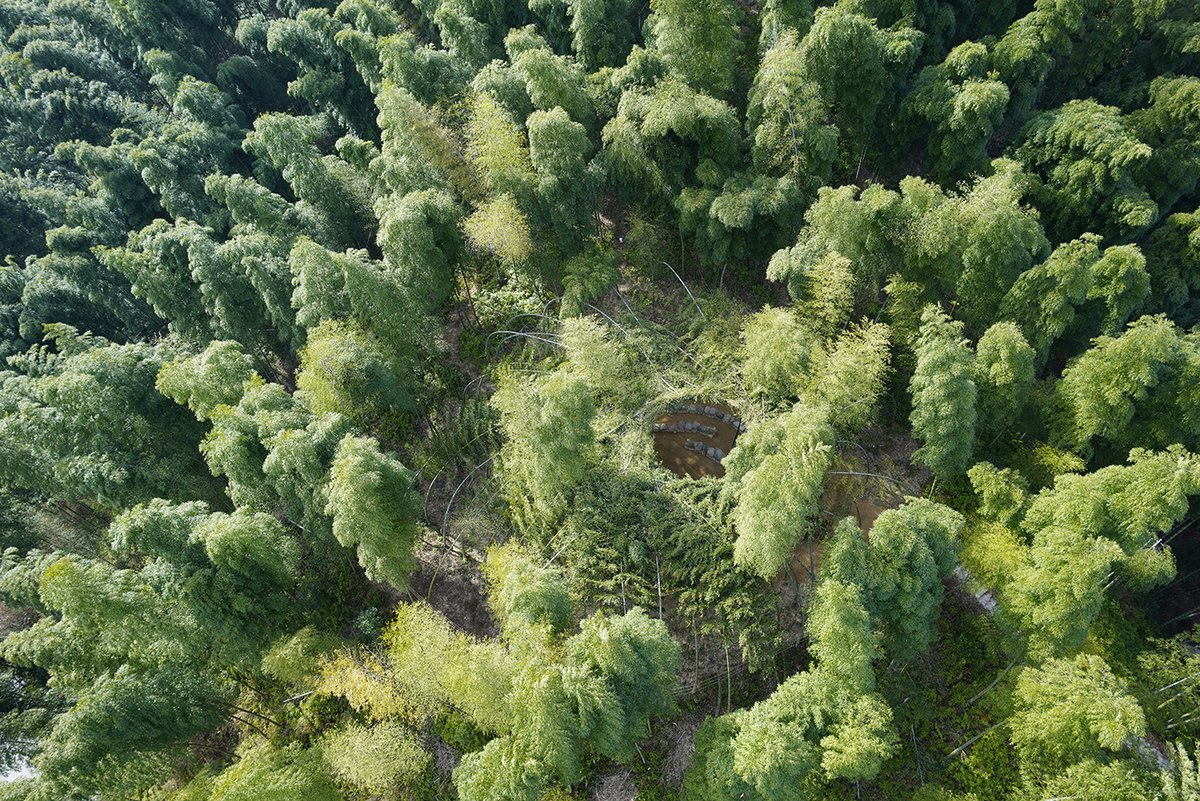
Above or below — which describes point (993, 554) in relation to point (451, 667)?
above

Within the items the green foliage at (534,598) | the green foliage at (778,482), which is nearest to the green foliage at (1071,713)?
the green foliage at (778,482)

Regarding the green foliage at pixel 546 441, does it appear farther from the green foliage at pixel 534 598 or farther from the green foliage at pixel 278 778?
the green foliage at pixel 278 778

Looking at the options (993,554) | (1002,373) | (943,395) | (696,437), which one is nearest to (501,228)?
(696,437)

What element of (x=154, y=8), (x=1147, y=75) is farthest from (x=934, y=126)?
(x=154, y=8)

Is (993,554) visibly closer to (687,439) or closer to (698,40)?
(687,439)

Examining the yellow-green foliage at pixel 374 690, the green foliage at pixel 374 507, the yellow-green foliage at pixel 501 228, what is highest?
the yellow-green foliage at pixel 501 228

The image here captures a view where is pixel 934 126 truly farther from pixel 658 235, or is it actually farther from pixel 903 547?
pixel 903 547

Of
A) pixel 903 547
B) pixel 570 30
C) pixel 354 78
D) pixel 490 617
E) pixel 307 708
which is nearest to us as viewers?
pixel 903 547
